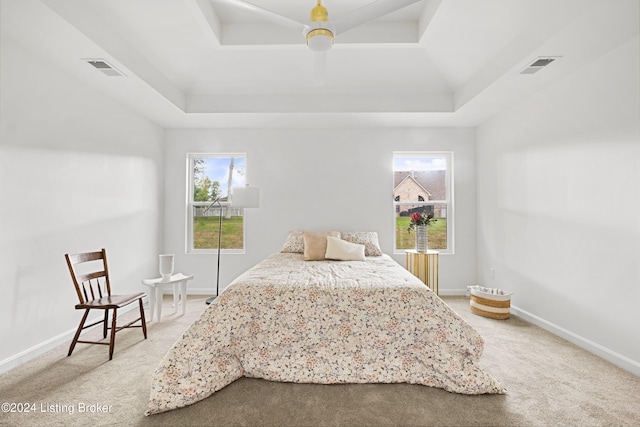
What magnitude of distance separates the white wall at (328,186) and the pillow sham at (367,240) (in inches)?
18.6

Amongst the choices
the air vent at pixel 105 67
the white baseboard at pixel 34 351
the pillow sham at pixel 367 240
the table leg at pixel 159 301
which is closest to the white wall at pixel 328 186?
the pillow sham at pixel 367 240

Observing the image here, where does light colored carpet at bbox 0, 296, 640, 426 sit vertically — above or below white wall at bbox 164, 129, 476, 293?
below

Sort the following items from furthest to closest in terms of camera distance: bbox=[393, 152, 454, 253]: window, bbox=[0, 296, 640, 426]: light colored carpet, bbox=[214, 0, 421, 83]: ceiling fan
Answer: bbox=[393, 152, 454, 253]: window, bbox=[214, 0, 421, 83]: ceiling fan, bbox=[0, 296, 640, 426]: light colored carpet

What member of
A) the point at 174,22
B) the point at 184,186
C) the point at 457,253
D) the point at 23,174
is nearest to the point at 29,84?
the point at 23,174

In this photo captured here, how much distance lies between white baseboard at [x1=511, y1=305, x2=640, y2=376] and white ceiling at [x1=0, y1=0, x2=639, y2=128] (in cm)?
234

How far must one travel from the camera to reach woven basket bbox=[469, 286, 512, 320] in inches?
132

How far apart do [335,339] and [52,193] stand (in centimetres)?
269

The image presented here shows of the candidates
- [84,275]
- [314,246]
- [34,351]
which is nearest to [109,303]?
A: [84,275]

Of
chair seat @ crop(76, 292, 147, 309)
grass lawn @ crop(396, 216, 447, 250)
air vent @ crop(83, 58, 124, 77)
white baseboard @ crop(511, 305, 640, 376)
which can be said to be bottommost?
white baseboard @ crop(511, 305, 640, 376)

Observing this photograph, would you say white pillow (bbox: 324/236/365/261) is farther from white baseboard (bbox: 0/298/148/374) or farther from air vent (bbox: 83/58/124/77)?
air vent (bbox: 83/58/124/77)

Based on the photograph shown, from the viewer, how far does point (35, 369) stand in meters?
2.29

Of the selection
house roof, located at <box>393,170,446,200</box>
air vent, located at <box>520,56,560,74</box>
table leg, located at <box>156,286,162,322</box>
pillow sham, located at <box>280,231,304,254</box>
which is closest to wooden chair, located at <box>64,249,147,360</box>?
table leg, located at <box>156,286,162,322</box>

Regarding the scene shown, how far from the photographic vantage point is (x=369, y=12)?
188 centimetres

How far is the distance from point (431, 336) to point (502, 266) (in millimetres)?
2396
